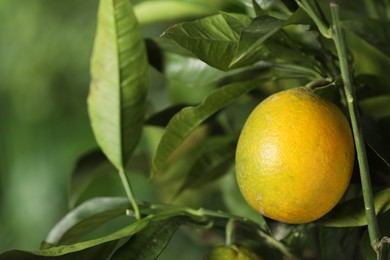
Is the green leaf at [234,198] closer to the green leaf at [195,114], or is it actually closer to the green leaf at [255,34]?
the green leaf at [195,114]

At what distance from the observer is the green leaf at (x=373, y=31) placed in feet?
2.15

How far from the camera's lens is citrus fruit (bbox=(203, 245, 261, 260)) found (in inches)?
24.7

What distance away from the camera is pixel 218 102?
0.66 metres

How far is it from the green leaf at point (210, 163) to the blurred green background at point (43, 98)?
961mm

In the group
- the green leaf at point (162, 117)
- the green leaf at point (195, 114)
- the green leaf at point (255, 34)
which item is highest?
the green leaf at point (255, 34)

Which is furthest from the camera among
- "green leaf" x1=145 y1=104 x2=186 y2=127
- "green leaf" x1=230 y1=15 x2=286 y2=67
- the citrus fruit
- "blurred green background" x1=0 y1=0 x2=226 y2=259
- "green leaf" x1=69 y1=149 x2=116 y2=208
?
"blurred green background" x1=0 y1=0 x2=226 y2=259

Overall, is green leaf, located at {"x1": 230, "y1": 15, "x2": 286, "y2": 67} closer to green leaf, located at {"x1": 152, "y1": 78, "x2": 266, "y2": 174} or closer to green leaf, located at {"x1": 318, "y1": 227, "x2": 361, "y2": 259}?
green leaf, located at {"x1": 152, "y1": 78, "x2": 266, "y2": 174}

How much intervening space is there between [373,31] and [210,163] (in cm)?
26

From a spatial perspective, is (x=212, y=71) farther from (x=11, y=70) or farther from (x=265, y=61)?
(x=11, y=70)

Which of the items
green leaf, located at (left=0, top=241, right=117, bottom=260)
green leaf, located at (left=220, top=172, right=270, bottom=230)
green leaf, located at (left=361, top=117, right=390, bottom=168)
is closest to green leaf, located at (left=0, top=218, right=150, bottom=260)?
green leaf, located at (left=0, top=241, right=117, bottom=260)

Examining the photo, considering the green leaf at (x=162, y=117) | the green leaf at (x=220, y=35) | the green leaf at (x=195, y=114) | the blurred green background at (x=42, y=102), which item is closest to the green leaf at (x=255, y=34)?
the green leaf at (x=220, y=35)

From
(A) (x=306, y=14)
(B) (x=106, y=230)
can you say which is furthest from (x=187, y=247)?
(A) (x=306, y=14)

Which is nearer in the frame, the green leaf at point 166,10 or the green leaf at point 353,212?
the green leaf at point 353,212

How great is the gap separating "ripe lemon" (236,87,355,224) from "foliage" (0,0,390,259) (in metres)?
0.03
